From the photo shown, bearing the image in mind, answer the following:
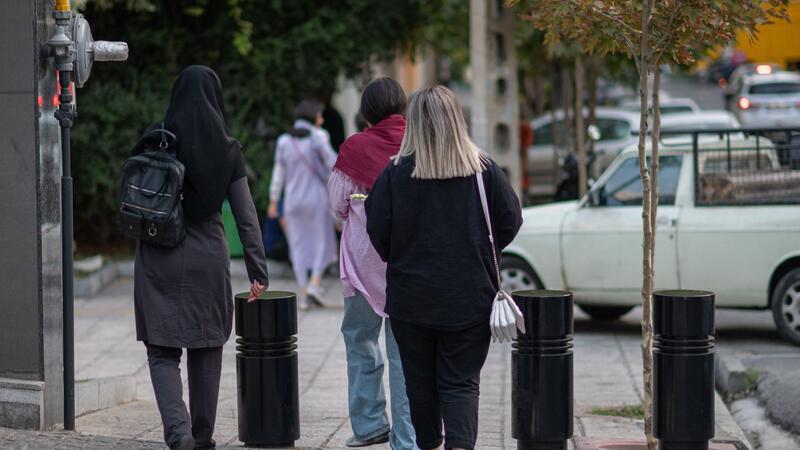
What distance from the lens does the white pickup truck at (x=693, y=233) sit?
33.5 ft

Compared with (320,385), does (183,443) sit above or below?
above

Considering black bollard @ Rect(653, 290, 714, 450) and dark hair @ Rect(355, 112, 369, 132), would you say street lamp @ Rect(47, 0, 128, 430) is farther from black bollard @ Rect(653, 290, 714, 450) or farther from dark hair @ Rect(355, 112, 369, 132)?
black bollard @ Rect(653, 290, 714, 450)

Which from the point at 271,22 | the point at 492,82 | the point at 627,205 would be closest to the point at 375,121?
the point at 627,205

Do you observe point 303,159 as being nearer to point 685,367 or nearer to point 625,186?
point 625,186

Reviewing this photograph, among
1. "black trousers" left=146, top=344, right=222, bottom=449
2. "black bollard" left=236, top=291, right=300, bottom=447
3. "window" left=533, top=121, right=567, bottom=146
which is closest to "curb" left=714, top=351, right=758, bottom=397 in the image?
"black bollard" left=236, top=291, right=300, bottom=447

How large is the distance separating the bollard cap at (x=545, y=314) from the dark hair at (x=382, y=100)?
1.13 meters

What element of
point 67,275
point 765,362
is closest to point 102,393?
point 67,275

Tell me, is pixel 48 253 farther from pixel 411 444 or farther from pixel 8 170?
pixel 411 444

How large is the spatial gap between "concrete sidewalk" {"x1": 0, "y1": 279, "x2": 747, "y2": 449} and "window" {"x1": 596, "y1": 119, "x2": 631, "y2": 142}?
13.3 m

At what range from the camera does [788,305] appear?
10180 mm

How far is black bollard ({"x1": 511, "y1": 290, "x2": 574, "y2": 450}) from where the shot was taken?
5.97 m

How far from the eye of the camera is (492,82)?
16.9m

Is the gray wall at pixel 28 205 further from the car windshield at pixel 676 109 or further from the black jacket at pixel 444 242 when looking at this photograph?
the car windshield at pixel 676 109

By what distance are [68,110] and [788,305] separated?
6.21 metres
